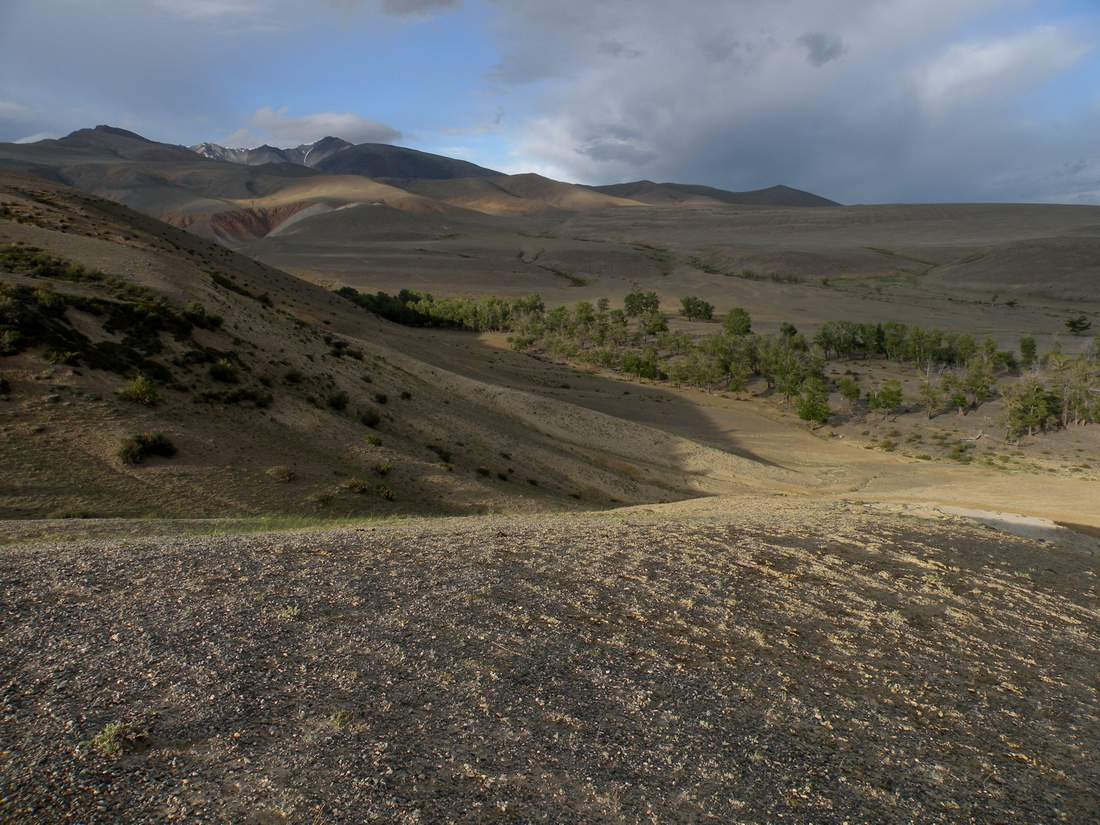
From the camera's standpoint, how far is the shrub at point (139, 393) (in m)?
23.1

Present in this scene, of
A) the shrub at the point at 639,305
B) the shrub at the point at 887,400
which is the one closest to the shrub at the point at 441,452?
the shrub at the point at 887,400

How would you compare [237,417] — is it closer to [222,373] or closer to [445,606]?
[222,373]

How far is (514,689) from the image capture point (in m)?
7.87

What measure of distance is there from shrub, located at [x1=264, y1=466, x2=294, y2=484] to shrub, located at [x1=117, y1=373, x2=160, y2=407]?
5.15 m

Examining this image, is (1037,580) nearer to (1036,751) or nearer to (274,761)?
(1036,751)

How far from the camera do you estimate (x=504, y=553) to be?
1322 cm

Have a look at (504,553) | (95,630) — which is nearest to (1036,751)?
(504,553)

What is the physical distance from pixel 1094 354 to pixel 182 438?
9334cm

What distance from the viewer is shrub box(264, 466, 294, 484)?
71.0 ft

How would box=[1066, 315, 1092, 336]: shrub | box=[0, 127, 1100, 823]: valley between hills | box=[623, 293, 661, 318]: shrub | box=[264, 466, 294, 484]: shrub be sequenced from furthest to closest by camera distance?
box=[623, 293, 661, 318]: shrub < box=[1066, 315, 1092, 336]: shrub < box=[264, 466, 294, 484]: shrub < box=[0, 127, 1100, 823]: valley between hills

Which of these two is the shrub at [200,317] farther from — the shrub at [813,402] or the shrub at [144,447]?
the shrub at [813,402]

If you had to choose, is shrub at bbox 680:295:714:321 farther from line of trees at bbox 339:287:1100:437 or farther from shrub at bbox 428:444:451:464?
shrub at bbox 428:444:451:464

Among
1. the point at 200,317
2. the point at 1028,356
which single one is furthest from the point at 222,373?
the point at 1028,356

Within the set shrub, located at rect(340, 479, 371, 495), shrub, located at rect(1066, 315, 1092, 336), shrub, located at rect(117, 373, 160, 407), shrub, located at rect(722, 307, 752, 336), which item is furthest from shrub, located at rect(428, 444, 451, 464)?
shrub, located at rect(1066, 315, 1092, 336)
